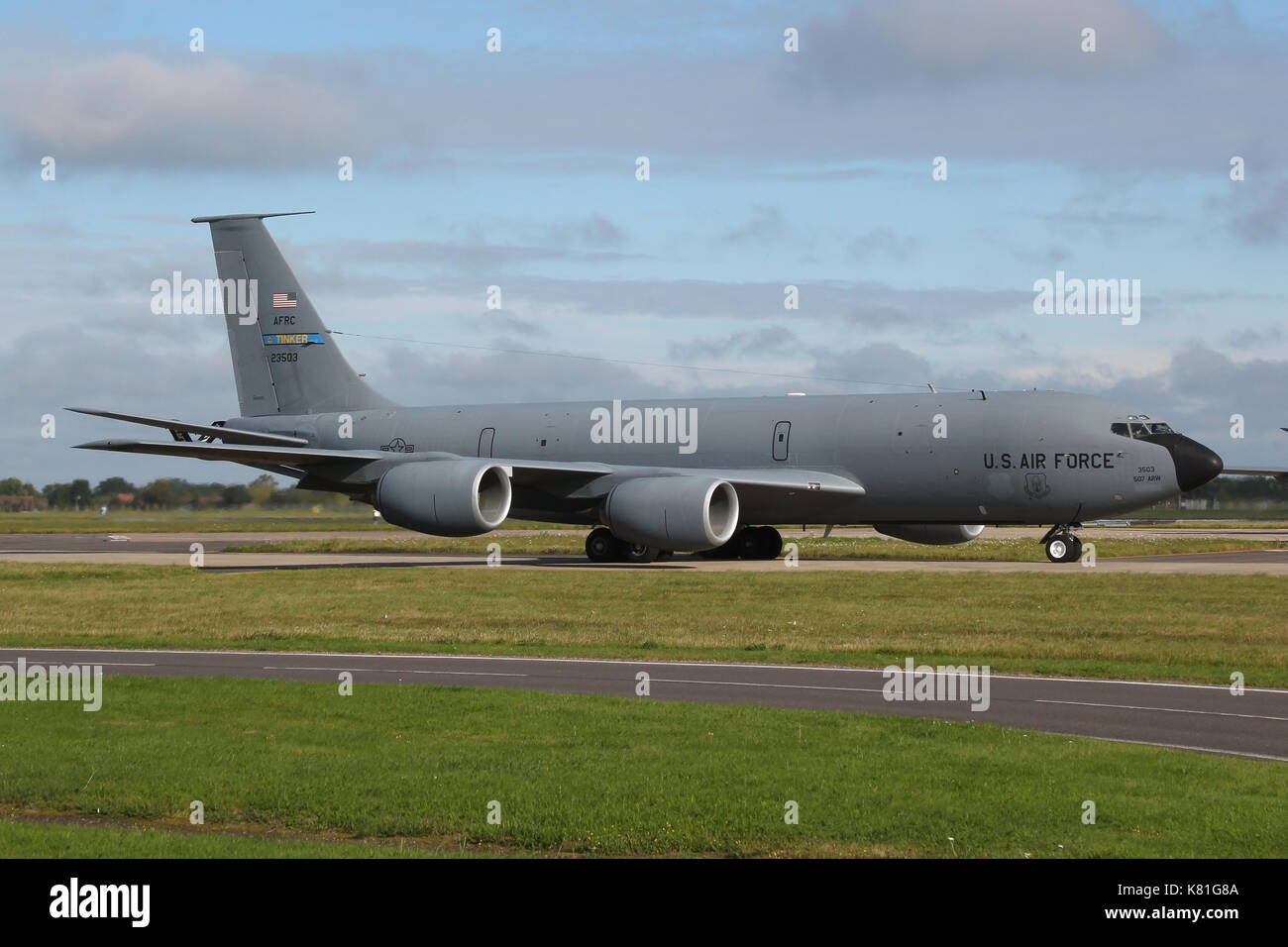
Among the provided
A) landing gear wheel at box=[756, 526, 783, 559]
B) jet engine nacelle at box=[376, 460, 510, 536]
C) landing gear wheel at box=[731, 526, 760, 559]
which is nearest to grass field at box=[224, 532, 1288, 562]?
landing gear wheel at box=[756, 526, 783, 559]

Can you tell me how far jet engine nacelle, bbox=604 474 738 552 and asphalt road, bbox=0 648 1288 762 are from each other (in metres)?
15.7

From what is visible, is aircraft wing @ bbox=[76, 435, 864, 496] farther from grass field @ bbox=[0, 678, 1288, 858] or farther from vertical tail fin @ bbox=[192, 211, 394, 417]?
grass field @ bbox=[0, 678, 1288, 858]

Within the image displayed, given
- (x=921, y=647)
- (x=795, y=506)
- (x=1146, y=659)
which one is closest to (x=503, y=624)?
(x=921, y=647)

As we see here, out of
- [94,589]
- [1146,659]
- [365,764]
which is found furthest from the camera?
[94,589]

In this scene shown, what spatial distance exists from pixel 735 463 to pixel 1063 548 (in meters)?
9.20

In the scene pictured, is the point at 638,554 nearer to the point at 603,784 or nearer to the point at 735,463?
the point at 735,463

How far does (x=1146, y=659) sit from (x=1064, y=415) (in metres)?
17.7

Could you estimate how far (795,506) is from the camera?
40031 mm

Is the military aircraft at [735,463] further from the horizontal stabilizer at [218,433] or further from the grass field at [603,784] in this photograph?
the grass field at [603,784]

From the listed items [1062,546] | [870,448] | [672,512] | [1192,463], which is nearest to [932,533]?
[1062,546]

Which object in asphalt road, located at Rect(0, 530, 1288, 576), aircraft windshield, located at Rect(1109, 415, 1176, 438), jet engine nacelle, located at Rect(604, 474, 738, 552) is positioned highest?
aircraft windshield, located at Rect(1109, 415, 1176, 438)

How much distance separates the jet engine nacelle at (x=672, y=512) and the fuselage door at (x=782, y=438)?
2.85m

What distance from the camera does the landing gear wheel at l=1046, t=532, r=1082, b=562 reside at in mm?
39188

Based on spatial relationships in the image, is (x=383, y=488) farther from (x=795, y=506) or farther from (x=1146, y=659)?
(x=1146, y=659)
